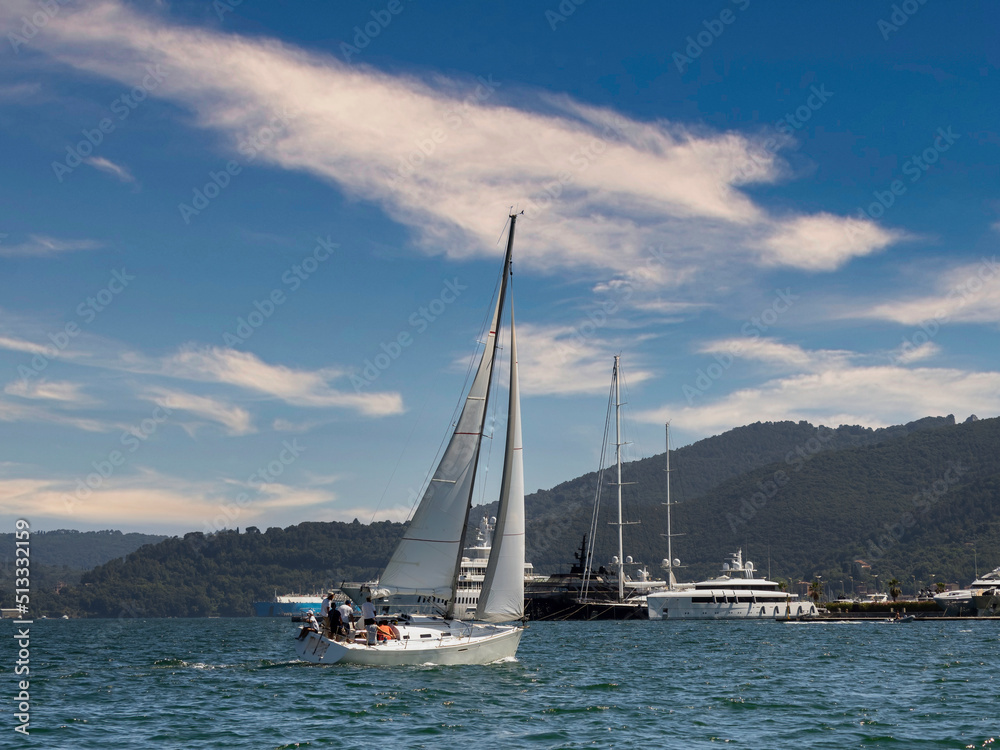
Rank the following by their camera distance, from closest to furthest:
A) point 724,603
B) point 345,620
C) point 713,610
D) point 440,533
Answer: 1. point 345,620
2. point 440,533
3. point 713,610
4. point 724,603

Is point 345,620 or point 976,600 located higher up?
point 345,620

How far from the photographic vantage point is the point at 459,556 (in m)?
32.0

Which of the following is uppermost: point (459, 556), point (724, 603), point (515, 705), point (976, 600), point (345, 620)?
point (459, 556)

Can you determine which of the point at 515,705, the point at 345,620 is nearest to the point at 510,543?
the point at 345,620

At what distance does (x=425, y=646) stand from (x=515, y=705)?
5.91 m

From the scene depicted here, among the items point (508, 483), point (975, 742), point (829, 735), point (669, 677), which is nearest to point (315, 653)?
point (508, 483)

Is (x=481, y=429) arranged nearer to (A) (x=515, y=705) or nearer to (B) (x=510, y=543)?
(B) (x=510, y=543)

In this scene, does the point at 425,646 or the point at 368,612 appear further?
the point at 368,612

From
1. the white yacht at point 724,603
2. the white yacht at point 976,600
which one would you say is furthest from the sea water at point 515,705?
the white yacht at point 976,600

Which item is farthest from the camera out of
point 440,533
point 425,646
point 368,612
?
point 440,533

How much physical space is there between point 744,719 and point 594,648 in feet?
101

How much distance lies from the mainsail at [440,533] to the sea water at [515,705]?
9.19ft

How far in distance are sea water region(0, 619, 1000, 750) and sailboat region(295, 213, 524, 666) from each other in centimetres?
100

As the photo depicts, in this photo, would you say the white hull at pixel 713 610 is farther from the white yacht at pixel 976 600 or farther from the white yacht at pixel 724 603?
the white yacht at pixel 976 600
